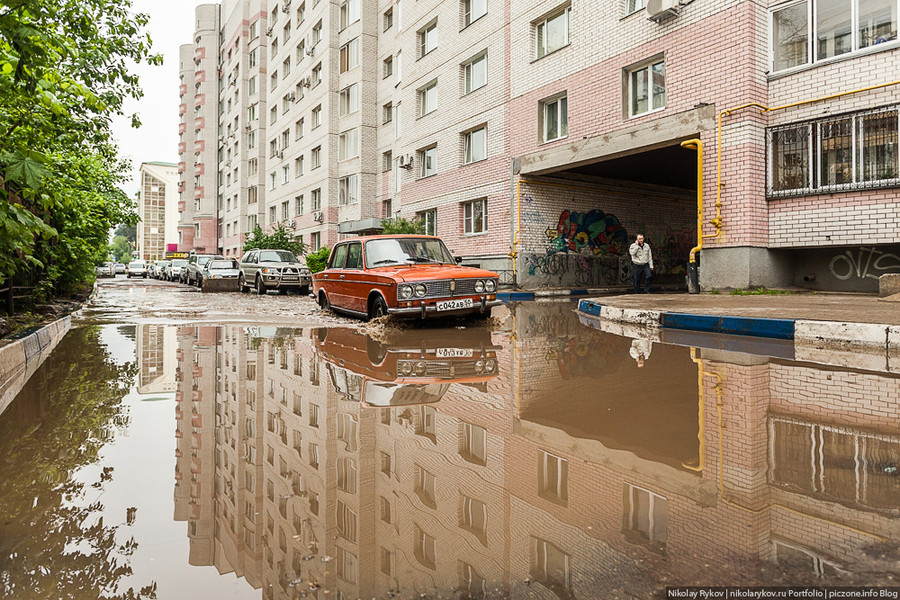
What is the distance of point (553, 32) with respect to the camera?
19.7 metres

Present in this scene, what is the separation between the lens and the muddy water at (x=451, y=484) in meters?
2.08

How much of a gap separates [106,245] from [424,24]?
1649 centimetres

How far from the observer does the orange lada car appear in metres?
9.48

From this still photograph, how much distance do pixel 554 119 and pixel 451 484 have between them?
18404 mm

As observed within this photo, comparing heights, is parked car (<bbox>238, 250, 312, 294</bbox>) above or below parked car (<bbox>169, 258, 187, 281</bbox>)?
below

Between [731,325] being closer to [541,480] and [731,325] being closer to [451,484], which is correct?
[541,480]

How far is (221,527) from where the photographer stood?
2.62 m

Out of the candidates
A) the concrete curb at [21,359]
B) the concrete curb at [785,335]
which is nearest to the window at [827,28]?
the concrete curb at [785,335]

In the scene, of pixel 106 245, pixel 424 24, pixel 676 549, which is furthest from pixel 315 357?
pixel 424 24

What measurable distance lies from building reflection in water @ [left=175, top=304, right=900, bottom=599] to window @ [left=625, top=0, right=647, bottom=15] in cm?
1387

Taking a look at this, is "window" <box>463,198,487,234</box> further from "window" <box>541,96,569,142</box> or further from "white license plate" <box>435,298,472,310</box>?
"white license plate" <box>435,298,472,310</box>

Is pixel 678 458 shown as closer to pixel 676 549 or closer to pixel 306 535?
pixel 676 549

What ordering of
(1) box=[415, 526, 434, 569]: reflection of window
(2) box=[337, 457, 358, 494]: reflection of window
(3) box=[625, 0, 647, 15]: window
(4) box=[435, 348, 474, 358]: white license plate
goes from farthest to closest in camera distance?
1. (3) box=[625, 0, 647, 15]: window
2. (4) box=[435, 348, 474, 358]: white license plate
3. (2) box=[337, 457, 358, 494]: reflection of window
4. (1) box=[415, 526, 434, 569]: reflection of window

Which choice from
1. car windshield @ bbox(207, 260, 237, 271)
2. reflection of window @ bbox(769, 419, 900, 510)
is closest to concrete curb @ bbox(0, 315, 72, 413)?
reflection of window @ bbox(769, 419, 900, 510)
